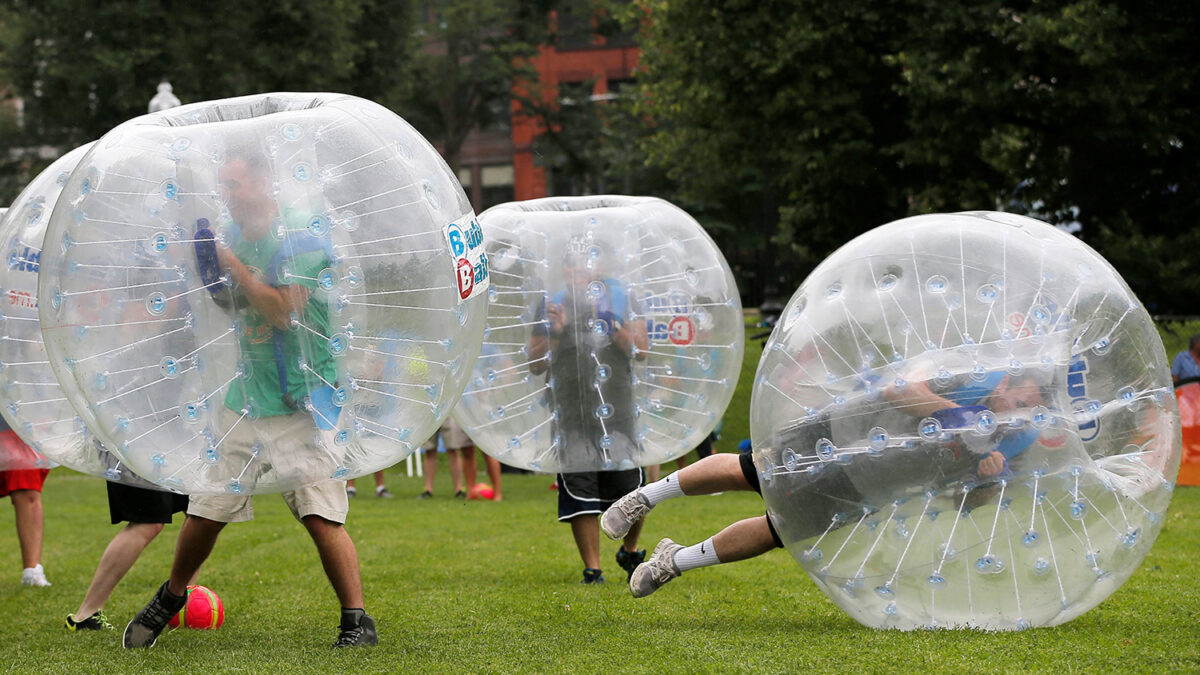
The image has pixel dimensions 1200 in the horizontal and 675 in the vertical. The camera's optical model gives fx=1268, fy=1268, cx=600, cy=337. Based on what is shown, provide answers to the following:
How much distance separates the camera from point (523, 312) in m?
6.72

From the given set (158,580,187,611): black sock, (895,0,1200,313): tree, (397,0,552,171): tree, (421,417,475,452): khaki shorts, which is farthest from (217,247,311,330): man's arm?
(397,0,552,171): tree

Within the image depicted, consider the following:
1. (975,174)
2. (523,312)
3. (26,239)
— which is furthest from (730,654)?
(975,174)

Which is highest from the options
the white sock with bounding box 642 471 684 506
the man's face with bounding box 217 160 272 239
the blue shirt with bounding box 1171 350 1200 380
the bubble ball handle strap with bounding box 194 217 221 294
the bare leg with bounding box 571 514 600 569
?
the man's face with bounding box 217 160 272 239

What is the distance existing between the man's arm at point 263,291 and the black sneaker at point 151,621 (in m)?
1.79

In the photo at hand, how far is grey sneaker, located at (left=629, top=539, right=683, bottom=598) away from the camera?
5.80m

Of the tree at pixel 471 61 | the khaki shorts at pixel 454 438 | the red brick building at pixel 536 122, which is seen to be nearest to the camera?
the khaki shorts at pixel 454 438

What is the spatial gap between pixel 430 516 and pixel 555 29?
117ft

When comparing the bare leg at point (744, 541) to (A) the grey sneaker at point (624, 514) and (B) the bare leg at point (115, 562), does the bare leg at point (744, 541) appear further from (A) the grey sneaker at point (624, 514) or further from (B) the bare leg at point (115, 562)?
(B) the bare leg at point (115, 562)

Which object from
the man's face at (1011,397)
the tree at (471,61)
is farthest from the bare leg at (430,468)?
the tree at (471,61)

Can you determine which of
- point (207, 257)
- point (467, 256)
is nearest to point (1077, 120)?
point (467, 256)

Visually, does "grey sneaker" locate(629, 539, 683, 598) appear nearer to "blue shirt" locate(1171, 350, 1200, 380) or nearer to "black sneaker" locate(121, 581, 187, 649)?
"black sneaker" locate(121, 581, 187, 649)

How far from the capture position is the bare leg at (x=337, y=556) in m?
5.31

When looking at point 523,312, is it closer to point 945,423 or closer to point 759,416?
point 759,416

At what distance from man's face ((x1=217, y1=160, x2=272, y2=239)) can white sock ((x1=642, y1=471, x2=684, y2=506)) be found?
7.80 feet
